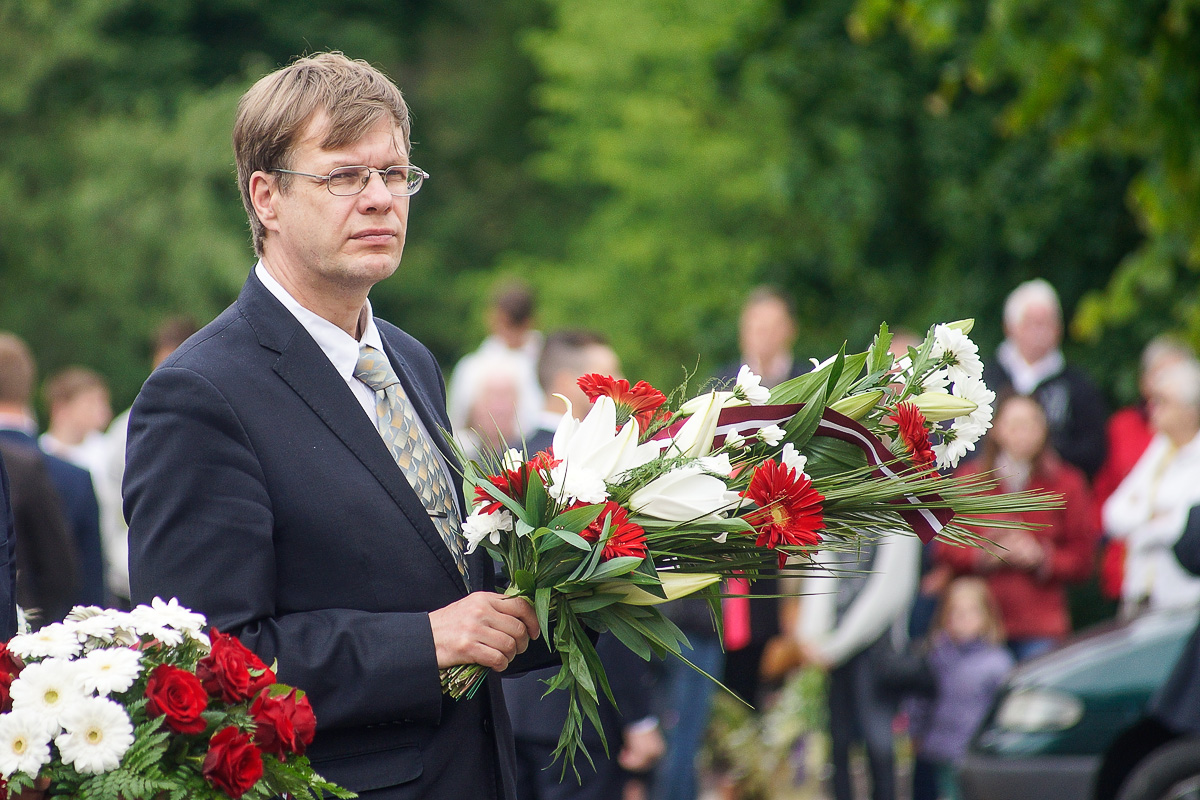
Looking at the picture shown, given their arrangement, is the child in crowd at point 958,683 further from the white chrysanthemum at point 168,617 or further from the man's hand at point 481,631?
the white chrysanthemum at point 168,617

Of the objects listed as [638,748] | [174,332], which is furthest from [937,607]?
[174,332]

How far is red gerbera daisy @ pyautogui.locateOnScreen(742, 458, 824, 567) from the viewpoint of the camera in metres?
2.62

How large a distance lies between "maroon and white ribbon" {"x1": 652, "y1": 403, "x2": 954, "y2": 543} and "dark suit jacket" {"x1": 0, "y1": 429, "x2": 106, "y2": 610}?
188 inches

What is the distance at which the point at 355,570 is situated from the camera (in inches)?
104

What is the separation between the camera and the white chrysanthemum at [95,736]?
211 cm

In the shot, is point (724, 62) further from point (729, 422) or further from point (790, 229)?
point (729, 422)

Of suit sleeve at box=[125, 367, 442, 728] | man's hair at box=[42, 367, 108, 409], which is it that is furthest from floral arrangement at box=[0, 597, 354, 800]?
man's hair at box=[42, 367, 108, 409]

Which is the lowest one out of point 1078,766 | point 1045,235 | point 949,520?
point 1078,766

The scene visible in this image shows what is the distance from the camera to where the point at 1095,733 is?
19.7ft

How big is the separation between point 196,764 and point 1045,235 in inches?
485

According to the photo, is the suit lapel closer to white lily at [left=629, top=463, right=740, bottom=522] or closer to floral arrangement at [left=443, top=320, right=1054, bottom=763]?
floral arrangement at [left=443, top=320, right=1054, bottom=763]

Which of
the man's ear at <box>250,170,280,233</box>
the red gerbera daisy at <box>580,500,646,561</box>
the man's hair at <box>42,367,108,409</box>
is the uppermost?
the man's hair at <box>42,367,108,409</box>

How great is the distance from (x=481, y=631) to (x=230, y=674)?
51 centimetres

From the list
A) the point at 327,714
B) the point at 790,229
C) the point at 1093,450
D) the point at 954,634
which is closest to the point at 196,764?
the point at 327,714
